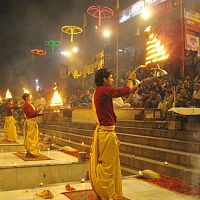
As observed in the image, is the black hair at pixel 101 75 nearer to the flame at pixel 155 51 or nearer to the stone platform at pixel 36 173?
the stone platform at pixel 36 173

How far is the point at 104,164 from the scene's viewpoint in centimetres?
449

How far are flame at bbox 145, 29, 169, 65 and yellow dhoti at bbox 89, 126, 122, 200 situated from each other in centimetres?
1510

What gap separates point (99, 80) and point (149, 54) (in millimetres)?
15812

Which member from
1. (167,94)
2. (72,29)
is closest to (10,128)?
(167,94)

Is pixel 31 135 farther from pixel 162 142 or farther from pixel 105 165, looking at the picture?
pixel 105 165

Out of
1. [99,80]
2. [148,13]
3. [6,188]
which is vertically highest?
[148,13]

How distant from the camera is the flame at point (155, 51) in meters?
19.2

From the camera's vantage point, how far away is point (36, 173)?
26.1ft

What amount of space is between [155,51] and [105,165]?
16.1m

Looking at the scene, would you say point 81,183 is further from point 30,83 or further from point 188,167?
point 30,83

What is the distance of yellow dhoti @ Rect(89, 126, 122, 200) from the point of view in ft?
14.5

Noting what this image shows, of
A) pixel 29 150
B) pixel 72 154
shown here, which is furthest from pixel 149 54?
pixel 29 150

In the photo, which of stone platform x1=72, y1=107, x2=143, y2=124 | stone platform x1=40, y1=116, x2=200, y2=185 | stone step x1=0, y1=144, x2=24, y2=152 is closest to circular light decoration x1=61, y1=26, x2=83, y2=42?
stone platform x1=72, y1=107, x2=143, y2=124

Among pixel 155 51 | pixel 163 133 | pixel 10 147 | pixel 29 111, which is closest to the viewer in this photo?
pixel 29 111
